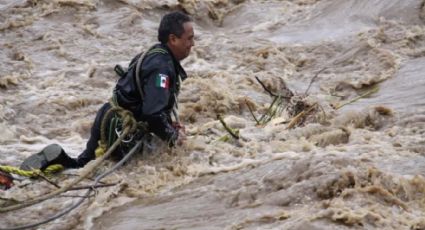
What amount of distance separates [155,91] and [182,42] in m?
0.48

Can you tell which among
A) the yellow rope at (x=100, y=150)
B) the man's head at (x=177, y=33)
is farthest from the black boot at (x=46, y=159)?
the man's head at (x=177, y=33)

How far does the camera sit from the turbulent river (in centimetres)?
460

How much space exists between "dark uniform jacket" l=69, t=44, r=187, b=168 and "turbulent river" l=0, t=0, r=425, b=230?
0.35 meters

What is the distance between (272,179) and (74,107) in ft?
16.6

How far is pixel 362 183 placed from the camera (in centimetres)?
455

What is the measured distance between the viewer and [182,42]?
550 centimetres

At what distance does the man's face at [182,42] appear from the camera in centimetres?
549

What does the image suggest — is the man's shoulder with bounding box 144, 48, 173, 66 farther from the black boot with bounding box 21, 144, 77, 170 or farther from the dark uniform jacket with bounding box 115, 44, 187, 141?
the black boot with bounding box 21, 144, 77, 170

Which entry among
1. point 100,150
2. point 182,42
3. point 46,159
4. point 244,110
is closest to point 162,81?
point 182,42

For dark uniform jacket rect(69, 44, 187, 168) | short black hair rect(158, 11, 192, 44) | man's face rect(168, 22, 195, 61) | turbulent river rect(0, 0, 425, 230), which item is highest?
short black hair rect(158, 11, 192, 44)

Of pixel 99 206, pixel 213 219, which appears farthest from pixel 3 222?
pixel 213 219

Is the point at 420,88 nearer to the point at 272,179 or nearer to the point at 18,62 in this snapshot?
the point at 272,179

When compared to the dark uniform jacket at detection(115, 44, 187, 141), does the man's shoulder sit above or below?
above

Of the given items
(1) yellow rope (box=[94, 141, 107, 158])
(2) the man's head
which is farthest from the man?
(1) yellow rope (box=[94, 141, 107, 158])
